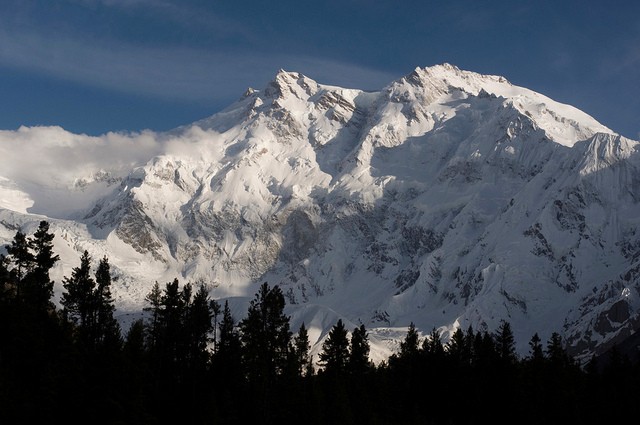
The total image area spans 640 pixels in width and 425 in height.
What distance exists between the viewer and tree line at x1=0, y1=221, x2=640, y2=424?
2744 inches

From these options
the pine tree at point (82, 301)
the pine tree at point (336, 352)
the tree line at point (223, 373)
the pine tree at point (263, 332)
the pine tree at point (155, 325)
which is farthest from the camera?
the pine tree at point (336, 352)

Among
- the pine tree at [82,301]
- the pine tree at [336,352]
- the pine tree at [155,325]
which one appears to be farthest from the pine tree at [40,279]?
the pine tree at [336,352]

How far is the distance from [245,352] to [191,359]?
630 cm

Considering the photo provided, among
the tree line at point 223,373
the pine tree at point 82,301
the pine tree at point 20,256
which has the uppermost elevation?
the pine tree at point 20,256

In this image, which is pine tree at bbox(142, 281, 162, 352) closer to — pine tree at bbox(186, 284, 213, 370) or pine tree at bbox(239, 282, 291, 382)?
pine tree at bbox(186, 284, 213, 370)

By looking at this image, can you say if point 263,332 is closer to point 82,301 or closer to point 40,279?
point 82,301

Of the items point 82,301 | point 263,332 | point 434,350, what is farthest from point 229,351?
point 434,350

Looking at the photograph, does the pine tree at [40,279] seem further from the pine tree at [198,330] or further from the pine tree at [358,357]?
the pine tree at [358,357]

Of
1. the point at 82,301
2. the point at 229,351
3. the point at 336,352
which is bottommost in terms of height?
the point at 229,351

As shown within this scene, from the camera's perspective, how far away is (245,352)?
89.2 metres

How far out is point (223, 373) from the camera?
89625 mm

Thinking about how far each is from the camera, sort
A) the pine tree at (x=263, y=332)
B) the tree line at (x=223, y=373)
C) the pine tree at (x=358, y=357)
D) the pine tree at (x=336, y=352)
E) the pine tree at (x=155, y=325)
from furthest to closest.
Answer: the pine tree at (x=336, y=352)
the pine tree at (x=358, y=357)
the pine tree at (x=155, y=325)
the pine tree at (x=263, y=332)
the tree line at (x=223, y=373)

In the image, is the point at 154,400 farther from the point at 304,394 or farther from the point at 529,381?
the point at 529,381

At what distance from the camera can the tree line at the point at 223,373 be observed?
69688 millimetres
